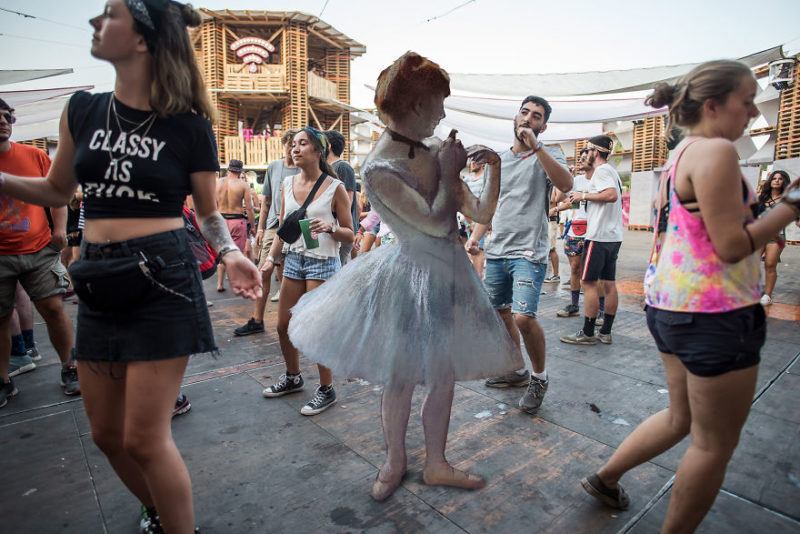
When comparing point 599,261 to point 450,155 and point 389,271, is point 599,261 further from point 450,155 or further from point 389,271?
point 389,271

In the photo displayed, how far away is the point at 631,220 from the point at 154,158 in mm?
23823

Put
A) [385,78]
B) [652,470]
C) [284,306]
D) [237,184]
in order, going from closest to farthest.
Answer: [385,78], [652,470], [284,306], [237,184]

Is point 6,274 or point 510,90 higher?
point 510,90

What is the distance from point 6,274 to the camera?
339 centimetres

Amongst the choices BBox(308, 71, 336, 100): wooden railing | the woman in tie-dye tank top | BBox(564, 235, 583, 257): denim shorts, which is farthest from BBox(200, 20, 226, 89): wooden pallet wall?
the woman in tie-dye tank top

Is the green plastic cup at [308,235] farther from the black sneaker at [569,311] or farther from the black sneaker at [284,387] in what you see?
the black sneaker at [569,311]

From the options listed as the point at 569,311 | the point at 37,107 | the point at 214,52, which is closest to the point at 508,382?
the point at 569,311

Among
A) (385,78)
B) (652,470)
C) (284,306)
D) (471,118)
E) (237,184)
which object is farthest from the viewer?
(471,118)

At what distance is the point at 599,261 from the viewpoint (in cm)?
A: 476

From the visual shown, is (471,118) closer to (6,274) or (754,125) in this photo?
(6,274)

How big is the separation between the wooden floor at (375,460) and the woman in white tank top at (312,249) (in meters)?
0.16

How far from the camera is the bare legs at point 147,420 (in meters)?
1.55

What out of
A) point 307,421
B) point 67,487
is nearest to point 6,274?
point 67,487

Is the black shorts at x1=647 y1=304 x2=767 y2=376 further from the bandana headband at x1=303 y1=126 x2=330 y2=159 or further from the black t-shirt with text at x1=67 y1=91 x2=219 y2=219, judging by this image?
the bandana headband at x1=303 y1=126 x2=330 y2=159
